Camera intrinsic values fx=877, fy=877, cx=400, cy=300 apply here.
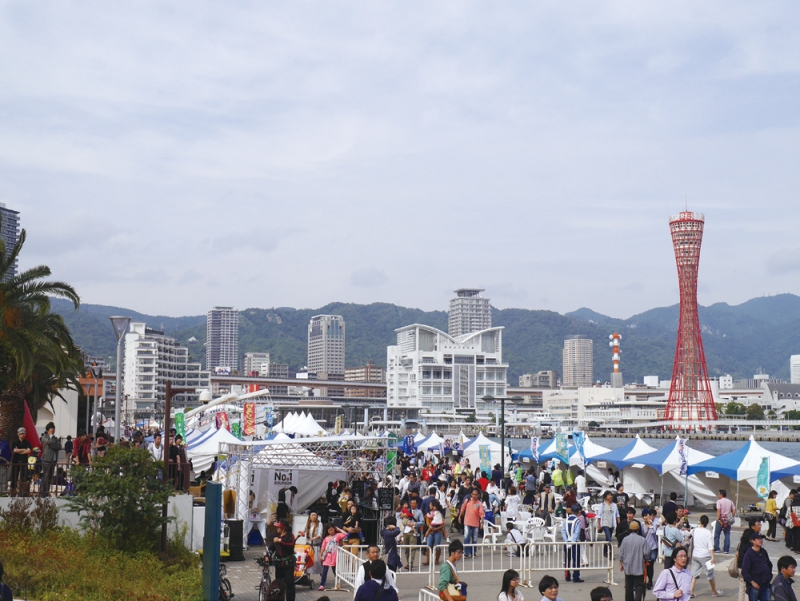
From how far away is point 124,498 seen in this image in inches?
488

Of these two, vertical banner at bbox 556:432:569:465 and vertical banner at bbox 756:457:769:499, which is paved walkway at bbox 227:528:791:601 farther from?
vertical banner at bbox 556:432:569:465

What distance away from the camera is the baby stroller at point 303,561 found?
12914 mm

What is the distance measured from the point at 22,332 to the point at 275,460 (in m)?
6.13

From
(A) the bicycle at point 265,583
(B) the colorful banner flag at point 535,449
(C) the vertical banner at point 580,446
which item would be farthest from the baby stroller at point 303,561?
(B) the colorful banner flag at point 535,449

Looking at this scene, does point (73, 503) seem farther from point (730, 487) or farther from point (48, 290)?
point (730, 487)

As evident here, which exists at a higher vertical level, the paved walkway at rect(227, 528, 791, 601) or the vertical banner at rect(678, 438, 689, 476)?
the vertical banner at rect(678, 438, 689, 476)

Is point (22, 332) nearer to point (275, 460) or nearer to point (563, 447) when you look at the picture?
point (275, 460)

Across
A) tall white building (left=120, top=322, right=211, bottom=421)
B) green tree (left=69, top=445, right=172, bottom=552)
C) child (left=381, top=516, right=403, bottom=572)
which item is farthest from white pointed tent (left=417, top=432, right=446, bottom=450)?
tall white building (left=120, top=322, right=211, bottom=421)

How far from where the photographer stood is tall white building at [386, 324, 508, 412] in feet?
472

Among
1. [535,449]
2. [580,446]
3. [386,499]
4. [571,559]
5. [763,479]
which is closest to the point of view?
[571,559]

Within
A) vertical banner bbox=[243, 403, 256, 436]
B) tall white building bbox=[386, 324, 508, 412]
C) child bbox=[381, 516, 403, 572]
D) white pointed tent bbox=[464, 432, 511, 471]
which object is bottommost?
child bbox=[381, 516, 403, 572]

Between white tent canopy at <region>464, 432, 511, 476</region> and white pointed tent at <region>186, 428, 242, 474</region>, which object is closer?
white pointed tent at <region>186, 428, 242, 474</region>

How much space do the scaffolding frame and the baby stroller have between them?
3902 mm

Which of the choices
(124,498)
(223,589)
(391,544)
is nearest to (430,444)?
(391,544)
